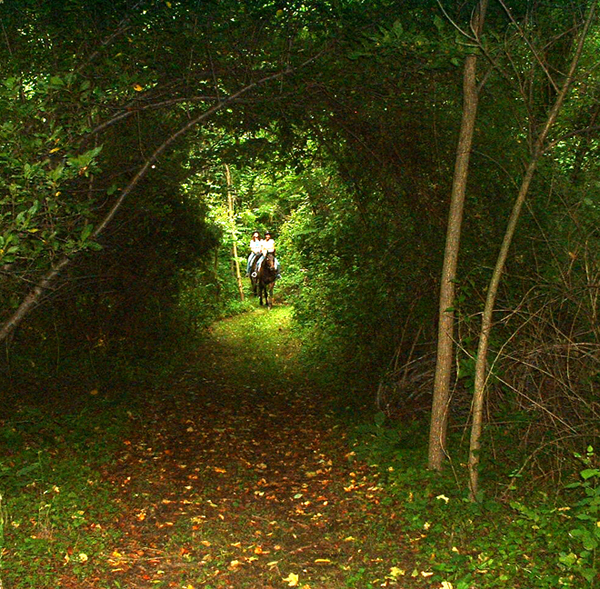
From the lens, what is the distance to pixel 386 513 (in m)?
5.77

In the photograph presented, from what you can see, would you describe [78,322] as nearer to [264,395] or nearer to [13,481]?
[264,395]

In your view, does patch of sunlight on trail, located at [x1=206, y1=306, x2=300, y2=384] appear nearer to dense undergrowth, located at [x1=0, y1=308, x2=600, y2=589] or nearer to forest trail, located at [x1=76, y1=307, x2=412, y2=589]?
forest trail, located at [x1=76, y1=307, x2=412, y2=589]

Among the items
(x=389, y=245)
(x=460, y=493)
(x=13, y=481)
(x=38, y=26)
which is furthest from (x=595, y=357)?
(x=38, y=26)

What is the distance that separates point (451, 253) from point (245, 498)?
313cm

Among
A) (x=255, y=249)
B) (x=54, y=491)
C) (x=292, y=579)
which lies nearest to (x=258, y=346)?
(x=255, y=249)

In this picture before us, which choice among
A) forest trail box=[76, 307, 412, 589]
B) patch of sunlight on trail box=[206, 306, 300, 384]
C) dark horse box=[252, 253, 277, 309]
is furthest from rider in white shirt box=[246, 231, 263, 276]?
forest trail box=[76, 307, 412, 589]

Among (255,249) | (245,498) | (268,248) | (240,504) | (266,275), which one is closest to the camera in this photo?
(240,504)

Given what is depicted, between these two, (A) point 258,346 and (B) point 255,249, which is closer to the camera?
(A) point 258,346

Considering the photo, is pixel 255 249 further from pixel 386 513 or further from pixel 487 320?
pixel 487 320

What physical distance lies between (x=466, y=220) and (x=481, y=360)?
6.89 feet

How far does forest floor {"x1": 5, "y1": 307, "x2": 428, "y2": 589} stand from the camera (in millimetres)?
4855

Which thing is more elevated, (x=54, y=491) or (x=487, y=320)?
(x=487, y=320)

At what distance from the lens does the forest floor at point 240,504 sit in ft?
15.9

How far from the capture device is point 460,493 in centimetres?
565
